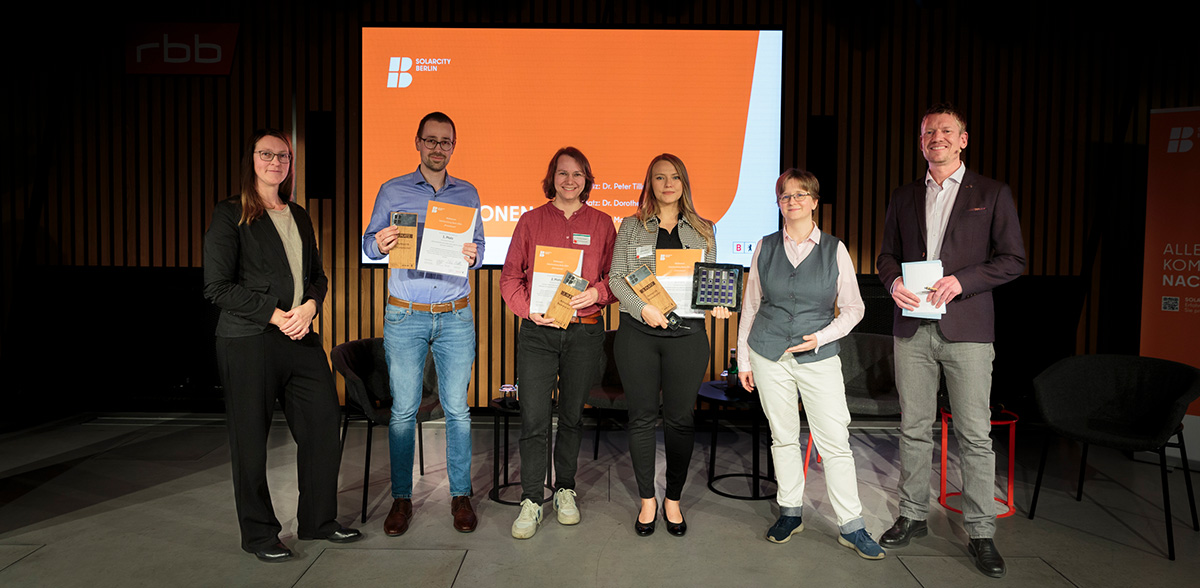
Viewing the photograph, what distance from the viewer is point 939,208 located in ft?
9.60

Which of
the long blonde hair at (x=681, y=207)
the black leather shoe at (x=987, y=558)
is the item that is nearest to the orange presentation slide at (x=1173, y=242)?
the black leather shoe at (x=987, y=558)

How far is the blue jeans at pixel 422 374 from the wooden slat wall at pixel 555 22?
207 centimetres

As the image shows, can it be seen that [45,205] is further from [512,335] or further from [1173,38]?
[1173,38]

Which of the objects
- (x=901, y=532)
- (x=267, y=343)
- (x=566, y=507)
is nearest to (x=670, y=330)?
(x=566, y=507)

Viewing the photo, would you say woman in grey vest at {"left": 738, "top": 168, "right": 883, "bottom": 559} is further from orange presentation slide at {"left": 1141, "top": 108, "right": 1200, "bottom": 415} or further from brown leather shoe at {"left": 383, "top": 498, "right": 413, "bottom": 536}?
orange presentation slide at {"left": 1141, "top": 108, "right": 1200, "bottom": 415}

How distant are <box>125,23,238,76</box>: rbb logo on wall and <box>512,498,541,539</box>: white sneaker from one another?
4375 millimetres

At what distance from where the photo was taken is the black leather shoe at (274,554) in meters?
2.76

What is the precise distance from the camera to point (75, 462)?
4168mm

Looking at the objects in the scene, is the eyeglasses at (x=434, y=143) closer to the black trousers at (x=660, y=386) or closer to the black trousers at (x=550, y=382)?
the black trousers at (x=550, y=382)

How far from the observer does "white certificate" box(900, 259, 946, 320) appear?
276cm

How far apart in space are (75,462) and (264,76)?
10.2ft

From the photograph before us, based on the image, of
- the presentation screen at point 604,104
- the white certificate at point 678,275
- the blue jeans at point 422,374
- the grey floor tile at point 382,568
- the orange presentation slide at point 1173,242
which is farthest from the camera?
the presentation screen at point 604,104

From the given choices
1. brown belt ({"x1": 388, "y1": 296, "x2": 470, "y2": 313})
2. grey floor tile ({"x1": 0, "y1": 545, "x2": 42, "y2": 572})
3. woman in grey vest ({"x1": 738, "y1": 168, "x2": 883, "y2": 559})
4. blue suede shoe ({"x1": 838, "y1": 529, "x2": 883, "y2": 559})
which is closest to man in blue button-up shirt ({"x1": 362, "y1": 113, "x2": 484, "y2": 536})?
brown belt ({"x1": 388, "y1": 296, "x2": 470, "y2": 313})

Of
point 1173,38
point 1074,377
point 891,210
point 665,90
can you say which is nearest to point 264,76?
point 665,90
